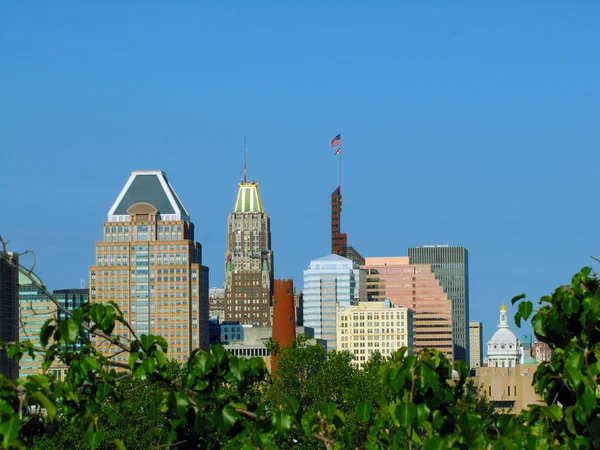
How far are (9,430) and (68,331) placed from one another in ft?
8.24

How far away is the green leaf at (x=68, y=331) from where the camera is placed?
65.8ft

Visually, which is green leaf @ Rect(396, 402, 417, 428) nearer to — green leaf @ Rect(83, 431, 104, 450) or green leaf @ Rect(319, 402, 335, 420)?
green leaf @ Rect(319, 402, 335, 420)

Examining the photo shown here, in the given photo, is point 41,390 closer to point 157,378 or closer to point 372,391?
point 157,378

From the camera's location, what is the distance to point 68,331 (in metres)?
20.2

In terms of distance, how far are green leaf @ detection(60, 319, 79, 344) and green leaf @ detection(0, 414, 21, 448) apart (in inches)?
86.0

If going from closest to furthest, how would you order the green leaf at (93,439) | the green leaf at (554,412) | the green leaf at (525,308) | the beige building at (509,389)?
the green leaf at (93,439), the green leaf at (554,412), the green leaf at (525,308), the beige building at (509,389)

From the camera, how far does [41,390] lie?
19.5 metres

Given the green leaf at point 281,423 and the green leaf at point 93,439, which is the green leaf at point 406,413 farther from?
the green leaf at point 93,439

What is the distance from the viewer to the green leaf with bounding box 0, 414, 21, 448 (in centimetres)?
1786

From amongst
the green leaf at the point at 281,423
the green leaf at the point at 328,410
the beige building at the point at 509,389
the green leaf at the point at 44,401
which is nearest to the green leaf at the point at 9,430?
the green leaf at the point at 44,401

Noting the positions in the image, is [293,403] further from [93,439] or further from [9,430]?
[9,430]

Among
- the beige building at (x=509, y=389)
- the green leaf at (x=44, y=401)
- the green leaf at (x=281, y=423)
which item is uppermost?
the green leaf at (x=44, y=401)

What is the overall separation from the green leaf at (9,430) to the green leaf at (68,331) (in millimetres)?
Answer: 2185

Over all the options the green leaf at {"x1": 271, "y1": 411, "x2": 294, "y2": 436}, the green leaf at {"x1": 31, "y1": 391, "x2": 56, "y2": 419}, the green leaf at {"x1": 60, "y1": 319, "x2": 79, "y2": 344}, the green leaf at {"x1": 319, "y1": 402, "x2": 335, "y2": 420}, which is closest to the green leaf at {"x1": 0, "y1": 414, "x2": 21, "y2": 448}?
the green leaf at {"x1": 31, "y1": 391, "x2": 56, "y2": 419}
